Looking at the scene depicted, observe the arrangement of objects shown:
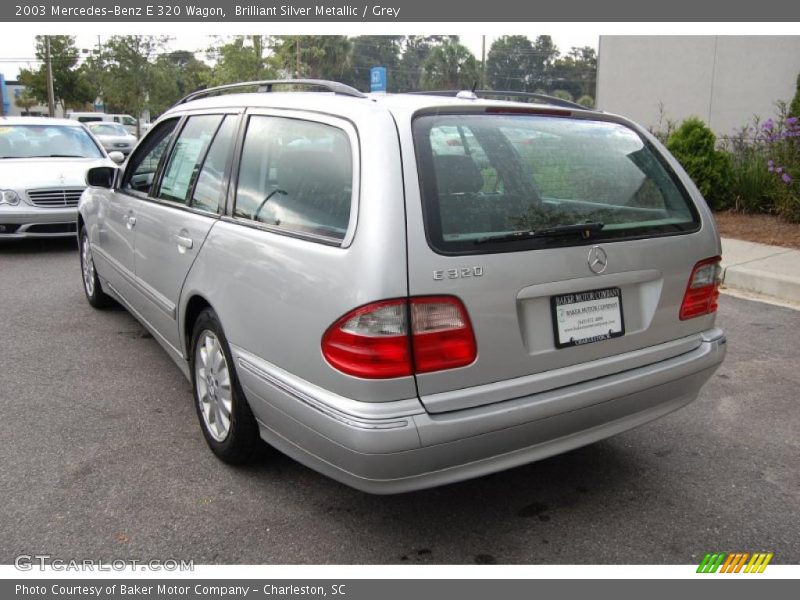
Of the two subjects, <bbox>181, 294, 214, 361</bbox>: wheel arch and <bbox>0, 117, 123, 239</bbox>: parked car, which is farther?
<bbox>0, 117, 123, 239</bbox>: parked car

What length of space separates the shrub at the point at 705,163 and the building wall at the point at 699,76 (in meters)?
2.15

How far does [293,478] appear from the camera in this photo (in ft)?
10.7

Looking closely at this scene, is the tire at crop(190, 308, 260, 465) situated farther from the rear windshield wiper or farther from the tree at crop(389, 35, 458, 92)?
the tree at crop(389, 35, 458, 92)

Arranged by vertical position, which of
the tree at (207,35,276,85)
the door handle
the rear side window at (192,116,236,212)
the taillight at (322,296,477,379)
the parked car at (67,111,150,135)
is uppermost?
the tree at (207,35,276,85)

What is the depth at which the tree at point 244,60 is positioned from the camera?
28234mm

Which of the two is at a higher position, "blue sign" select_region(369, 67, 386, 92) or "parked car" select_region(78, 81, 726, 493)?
"blue sign" select_region(369, 67, 386, 92)

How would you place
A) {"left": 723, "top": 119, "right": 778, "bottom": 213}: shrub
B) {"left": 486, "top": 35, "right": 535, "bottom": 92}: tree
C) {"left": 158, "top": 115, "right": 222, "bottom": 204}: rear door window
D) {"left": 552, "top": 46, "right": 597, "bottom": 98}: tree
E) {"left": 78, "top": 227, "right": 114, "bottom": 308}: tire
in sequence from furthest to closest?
{"left": 486, "top": 35, "right": 535, "bottom": 92}: tree
{"left": 552, "top": 46, "right": 597, "bottom": 98}: tree
{"left": 723, "top": 119, "right": 778, "bottom": 213}: shrub
{"left": 78, "top": 227, "right": 114, "bottom": 308}: tire
{"left": 158, "top": 115, "right": 222, "bottom": 204}: rear door window

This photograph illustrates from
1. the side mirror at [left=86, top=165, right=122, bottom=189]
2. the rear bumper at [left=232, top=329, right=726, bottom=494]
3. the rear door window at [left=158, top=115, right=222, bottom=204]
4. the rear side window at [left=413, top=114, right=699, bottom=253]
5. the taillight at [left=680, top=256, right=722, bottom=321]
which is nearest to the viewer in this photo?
the rear bumper at [left=232, top=329, right=726, bottom=494]

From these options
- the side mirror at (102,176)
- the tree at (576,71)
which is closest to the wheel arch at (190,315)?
the side mirror at (102,176)

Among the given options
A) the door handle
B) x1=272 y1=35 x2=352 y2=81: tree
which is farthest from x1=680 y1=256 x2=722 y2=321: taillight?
x1=272 y1=35 x2=352 y2=81: tree

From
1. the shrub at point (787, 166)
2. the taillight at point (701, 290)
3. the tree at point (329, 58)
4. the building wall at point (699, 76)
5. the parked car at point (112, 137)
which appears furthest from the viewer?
the tree at point (329, 58)

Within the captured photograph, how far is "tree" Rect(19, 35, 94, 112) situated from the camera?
5141 centimetres

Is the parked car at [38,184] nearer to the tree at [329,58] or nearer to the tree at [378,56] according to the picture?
the tree at [329,58]
